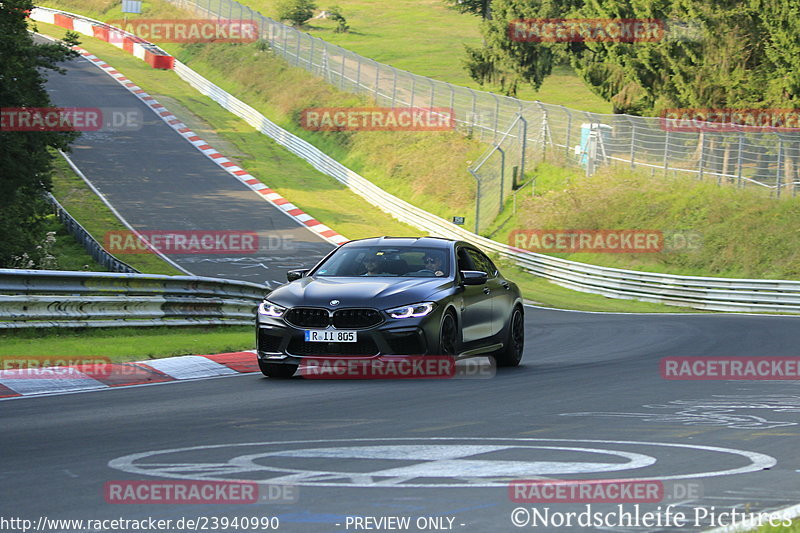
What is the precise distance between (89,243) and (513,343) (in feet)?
69.1

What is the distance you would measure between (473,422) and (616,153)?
107 feet

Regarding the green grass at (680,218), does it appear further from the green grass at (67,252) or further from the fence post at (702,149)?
the green grass at (67,252)

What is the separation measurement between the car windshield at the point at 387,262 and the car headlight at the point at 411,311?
92cm

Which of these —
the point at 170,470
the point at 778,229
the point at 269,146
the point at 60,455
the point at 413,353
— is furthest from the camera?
the point at 269,146

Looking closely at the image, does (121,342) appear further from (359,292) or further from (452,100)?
(452,100)

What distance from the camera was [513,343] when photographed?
45.8 feet

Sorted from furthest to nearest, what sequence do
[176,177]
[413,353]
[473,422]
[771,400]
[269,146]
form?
[269,146] < [176,177] < [413,353] < [771,400] < [473,422]

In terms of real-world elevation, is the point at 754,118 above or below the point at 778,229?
above

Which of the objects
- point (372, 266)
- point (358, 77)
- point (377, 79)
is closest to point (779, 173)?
point (377, 79)

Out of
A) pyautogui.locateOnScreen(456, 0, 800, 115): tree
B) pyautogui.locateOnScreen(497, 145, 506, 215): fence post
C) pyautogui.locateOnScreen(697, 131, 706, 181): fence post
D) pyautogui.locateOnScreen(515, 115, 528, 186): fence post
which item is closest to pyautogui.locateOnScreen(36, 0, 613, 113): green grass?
pyautogui.locateOnScreen(515, 115, 528, 186): fence post

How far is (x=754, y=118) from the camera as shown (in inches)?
1423

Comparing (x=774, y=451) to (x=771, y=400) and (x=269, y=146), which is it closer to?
(x=771, y=400)

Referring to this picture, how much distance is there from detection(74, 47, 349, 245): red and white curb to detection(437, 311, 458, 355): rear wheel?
83.9 ft

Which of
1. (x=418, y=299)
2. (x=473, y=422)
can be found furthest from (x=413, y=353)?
(x=473, y=422)
